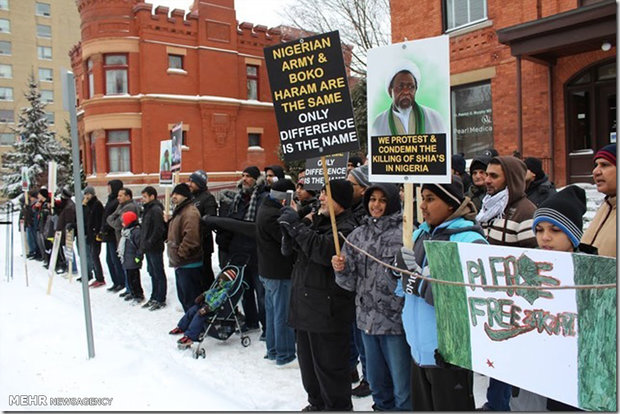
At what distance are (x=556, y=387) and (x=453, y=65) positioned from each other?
13.9 m

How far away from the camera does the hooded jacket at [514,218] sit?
389 cm

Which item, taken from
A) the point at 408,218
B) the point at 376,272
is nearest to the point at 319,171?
the point at 376,272

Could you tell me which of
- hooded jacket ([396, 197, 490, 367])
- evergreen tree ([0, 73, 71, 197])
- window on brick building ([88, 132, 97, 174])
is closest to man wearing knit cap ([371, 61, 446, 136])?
hooded jacket ([396, 197, 490, 367])

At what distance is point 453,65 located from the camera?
14672mm

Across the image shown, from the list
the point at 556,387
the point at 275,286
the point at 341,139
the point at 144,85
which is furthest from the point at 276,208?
the point at 144,85

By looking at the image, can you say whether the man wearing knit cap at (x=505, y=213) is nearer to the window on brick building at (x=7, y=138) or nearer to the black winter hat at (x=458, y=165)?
the black winter hat at (x=458, y=165)

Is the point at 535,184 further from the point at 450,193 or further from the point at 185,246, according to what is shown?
the point at 185,246

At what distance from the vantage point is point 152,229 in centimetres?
805

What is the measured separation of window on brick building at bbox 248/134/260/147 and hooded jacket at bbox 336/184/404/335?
1031 inches

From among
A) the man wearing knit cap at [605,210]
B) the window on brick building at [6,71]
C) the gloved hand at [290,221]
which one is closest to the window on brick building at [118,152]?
the gloved hand at [290,221]

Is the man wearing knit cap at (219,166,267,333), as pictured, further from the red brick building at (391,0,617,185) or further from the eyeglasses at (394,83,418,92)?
the red brick building at (391,0,617,185)

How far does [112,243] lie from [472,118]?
10969 millimetres

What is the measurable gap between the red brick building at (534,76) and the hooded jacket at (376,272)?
9.38 metres

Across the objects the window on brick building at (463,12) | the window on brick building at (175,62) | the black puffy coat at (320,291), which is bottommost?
the black puffy coat at (320,291)
